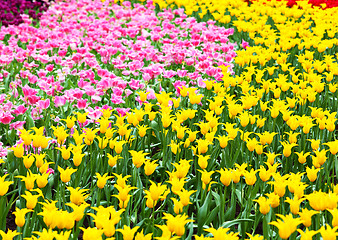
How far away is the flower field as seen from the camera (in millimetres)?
2006

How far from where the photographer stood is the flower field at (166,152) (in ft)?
6.58

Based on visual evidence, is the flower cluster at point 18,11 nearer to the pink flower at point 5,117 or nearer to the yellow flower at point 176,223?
the pink flower at point 5,117

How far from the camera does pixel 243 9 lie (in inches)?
324

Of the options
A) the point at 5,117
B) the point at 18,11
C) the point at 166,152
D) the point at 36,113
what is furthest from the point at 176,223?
the point at 18,11

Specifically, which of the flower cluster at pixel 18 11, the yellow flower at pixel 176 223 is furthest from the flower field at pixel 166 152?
the flower cluster at pixel 18 11

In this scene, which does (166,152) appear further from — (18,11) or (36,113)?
(18,11)

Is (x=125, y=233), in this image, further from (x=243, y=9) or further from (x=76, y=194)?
(x=243, y=9)

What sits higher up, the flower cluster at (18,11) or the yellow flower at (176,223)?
the yellow flower at (176,223)

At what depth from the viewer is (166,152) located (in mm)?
3117

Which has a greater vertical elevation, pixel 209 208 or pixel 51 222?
pixel 51 222

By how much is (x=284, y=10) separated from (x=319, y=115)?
5659mm

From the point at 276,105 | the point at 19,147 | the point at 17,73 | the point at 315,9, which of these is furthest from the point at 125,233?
the point at 315,9

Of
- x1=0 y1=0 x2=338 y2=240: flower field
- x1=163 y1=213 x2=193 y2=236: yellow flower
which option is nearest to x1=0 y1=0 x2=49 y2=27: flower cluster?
x1=0 y1=0 x2=338 y2=240: flower field

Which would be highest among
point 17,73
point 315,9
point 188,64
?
point 315,9
